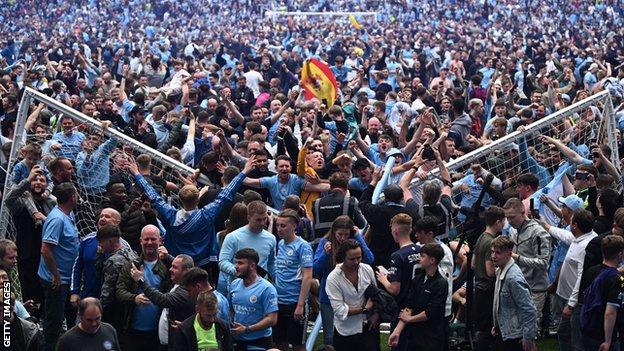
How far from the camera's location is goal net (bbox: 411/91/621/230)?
43.4ft

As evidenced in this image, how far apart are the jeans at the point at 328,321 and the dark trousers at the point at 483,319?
3.99 feet

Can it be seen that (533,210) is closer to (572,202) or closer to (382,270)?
(572,202)

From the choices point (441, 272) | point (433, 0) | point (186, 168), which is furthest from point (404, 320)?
point (433, 0)

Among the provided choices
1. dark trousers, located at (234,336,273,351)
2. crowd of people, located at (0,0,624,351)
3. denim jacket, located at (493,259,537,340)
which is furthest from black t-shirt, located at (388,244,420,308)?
dark trousers, located at (234,336,273,351)

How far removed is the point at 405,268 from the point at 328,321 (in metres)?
0.98

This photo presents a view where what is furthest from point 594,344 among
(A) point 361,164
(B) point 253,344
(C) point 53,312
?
(C) point 53,312

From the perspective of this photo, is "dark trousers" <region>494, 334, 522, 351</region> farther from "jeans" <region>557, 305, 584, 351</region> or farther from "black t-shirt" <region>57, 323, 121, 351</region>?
"black t-shirt" <region>57, 323, 121, 351</region>

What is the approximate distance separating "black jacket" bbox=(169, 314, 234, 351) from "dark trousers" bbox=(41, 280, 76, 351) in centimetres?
221

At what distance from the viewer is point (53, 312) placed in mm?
11477

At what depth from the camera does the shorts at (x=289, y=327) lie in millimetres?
10945

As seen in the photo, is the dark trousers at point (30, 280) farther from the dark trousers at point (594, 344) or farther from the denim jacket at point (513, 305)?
the dark trousers at point (594, 344)

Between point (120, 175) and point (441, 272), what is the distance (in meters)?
3.99

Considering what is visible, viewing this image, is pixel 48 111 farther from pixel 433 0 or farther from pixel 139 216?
pixel 433 0

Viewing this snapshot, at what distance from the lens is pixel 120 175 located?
13195 millimetres
